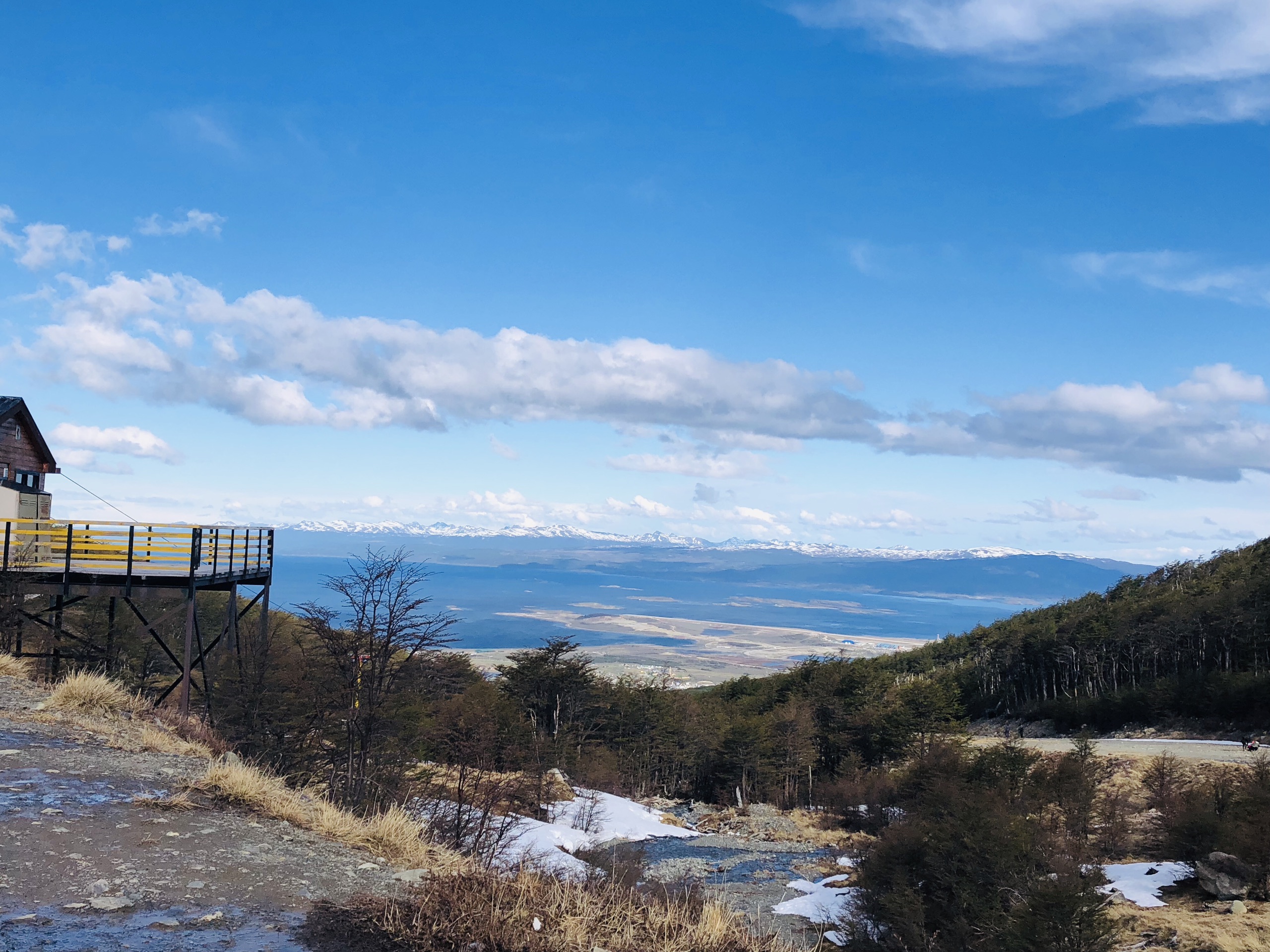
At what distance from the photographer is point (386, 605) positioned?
2105 cm

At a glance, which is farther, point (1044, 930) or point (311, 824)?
point (1044, 930)

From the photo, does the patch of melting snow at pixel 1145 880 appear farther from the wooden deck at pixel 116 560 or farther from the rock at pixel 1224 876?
the wooden deck at pixel 116 560

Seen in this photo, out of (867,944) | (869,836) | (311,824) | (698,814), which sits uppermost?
(311,824)

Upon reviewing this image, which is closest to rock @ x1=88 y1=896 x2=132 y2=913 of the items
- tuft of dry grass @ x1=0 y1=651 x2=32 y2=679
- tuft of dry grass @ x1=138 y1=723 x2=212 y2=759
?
tuft of dry grass @ x1=138 y1=723 x2=212 y2=759

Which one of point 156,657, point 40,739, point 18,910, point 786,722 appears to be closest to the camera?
point 18,910

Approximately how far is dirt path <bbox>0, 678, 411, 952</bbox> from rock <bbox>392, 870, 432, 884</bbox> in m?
0.09

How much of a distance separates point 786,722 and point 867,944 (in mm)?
41597

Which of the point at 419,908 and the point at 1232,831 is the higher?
the point at 419,908

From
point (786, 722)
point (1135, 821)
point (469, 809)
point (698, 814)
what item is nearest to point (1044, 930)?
point (469, 809)

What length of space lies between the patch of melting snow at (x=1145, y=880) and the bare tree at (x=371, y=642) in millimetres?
17405

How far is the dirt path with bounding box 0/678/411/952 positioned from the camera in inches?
228

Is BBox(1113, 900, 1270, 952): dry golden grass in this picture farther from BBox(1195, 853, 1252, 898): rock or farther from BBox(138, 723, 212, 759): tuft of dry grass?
BBox(138, 723, 212, 759): tuft of dry grass

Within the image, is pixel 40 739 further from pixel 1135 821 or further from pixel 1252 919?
pixel 1135 821

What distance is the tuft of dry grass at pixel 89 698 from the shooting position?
1334 cm
